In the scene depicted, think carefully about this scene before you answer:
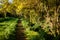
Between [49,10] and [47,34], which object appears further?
[47,34]

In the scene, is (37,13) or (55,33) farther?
(37,13)

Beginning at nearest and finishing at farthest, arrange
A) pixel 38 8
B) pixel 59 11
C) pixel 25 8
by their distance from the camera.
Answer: pixel 59 11, pixel 38 8, pixel 25 8

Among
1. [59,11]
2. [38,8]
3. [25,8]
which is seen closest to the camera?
[59,11]

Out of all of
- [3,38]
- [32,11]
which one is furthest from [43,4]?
[3,38]

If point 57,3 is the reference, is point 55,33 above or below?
below

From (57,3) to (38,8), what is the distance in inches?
66.2

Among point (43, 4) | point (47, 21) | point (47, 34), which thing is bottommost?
point (47, 34)

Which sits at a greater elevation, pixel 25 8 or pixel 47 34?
pixel 25 8

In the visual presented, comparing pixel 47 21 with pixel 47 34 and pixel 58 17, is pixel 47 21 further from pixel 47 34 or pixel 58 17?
pixel 47 34

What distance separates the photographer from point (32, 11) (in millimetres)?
14789

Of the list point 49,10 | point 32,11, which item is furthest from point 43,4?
point 32,11

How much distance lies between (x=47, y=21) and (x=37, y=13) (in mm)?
1527

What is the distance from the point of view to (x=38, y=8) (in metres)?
14.4

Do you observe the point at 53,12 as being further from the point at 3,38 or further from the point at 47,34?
the point at 3,38
